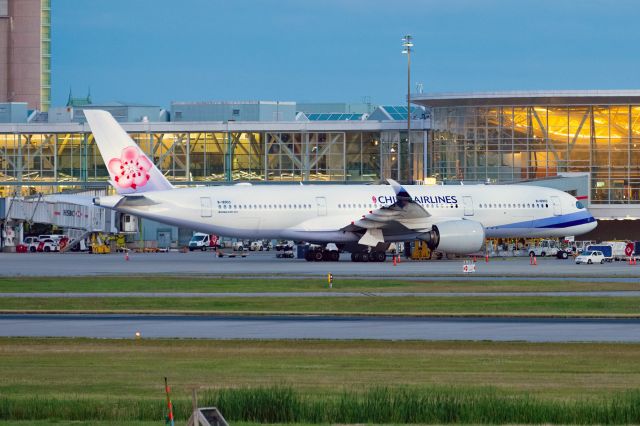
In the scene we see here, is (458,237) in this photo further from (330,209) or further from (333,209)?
(330,209)

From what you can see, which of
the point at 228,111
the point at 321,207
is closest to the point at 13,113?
the point at 228,111

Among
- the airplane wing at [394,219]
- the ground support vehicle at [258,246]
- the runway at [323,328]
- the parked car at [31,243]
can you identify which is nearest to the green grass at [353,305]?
the runway at [323,328]

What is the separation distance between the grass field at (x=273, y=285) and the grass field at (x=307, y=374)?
1918 cm

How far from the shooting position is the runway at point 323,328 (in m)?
32.1

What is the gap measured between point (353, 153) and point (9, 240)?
31290mm

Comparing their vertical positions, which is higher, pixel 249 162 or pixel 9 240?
pixel 249 162

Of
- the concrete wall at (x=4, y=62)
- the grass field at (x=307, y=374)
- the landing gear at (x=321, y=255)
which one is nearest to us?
the grass field at (x=307, y=374)

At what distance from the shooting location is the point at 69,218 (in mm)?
101188

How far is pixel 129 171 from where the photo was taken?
72812mm

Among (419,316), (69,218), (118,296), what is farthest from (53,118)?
(419,316)

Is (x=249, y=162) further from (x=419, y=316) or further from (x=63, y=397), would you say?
(x=63, y=397)

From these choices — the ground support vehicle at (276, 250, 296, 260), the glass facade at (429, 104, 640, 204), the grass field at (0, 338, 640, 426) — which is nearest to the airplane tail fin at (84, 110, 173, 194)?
the ground support vehicle at (276, 250, 296, 260)

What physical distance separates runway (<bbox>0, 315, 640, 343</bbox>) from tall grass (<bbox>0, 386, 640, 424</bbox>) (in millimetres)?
10332

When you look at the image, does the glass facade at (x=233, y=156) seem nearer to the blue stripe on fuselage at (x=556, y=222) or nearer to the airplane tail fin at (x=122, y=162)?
the blue stripe on fuselage at (x=556, y=222)
